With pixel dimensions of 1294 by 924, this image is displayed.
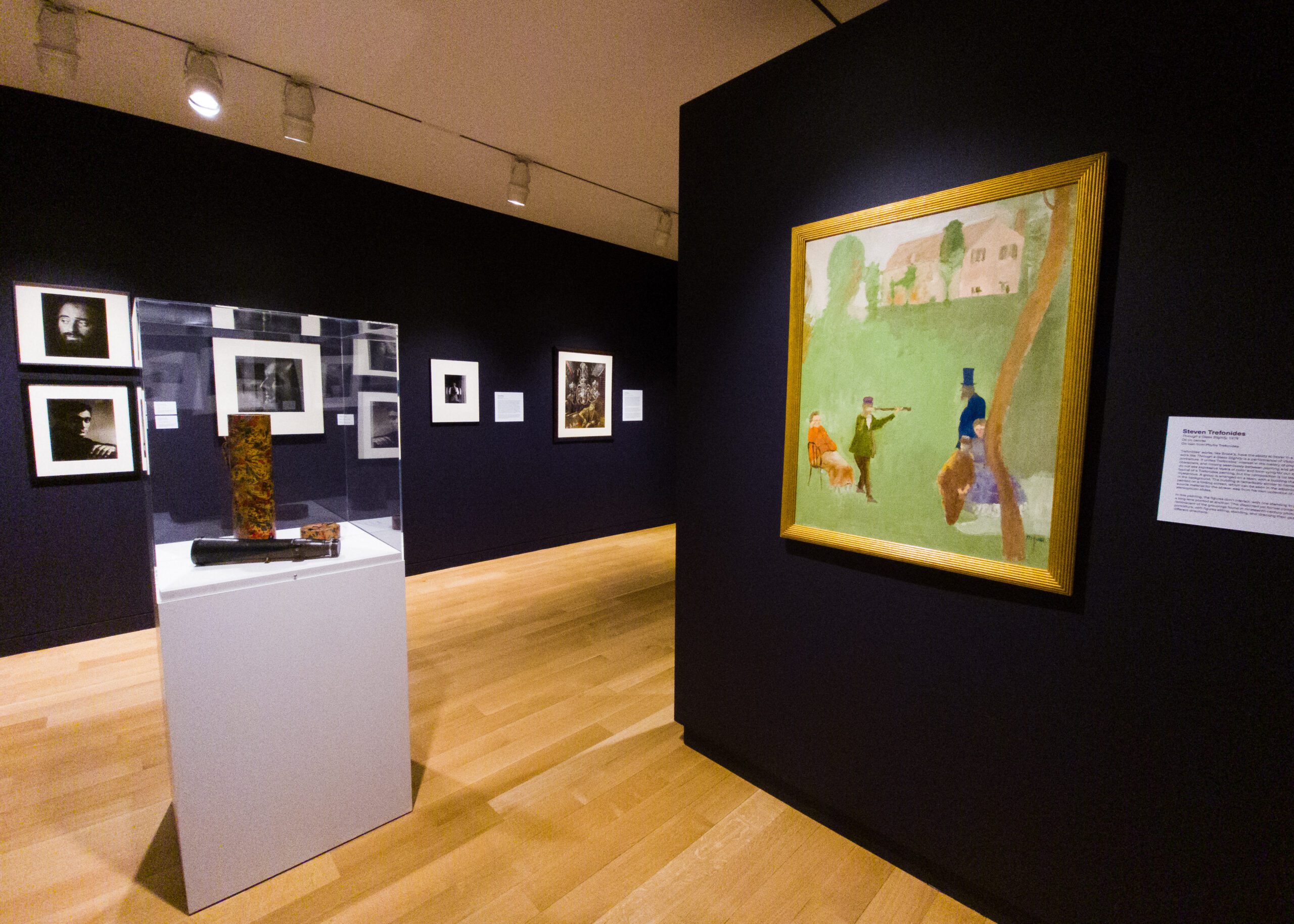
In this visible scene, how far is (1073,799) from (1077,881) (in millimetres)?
235

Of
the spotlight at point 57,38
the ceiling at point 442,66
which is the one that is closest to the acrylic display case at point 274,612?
the ceiling at point 442,66

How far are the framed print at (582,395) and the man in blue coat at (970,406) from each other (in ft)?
15.5

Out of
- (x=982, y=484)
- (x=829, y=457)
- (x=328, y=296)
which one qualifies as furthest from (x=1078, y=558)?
(x=328, y=296)

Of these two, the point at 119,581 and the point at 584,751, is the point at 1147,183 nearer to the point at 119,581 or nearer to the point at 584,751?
the point at 584,751

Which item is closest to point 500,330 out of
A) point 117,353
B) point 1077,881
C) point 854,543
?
point 117,353

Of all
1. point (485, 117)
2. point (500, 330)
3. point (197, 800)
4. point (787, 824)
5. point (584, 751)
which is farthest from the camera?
point (500, 330)

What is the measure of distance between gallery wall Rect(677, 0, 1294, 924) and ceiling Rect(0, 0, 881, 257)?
85 centimetres

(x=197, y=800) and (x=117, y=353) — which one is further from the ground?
(x=117, y=353)

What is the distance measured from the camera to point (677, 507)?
2664 mm

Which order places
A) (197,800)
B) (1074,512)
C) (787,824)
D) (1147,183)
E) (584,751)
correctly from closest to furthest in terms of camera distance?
(1147,183) → (1074,512) → (197,800) → (787,824) → (584,751)

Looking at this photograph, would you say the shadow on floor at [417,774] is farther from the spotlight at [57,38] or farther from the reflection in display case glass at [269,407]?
the spotlight at [57,38]

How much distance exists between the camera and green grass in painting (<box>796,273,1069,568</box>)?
154 cm

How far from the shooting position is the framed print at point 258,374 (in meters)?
1.84

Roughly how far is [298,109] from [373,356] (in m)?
2.06
